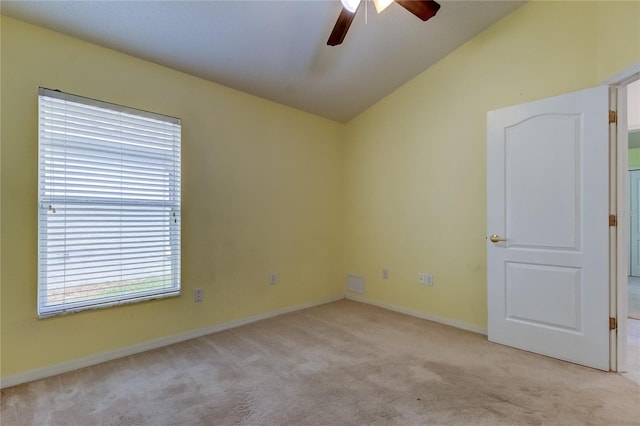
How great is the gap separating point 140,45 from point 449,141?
2.98 meters

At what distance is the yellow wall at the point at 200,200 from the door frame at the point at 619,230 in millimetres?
2799

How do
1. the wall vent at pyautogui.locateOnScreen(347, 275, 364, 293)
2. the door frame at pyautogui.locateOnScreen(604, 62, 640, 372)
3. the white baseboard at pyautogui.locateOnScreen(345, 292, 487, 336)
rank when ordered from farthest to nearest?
1. the wall vent at pyautogui.locateOnScreen(347, 275, 364, 293)
2. the white baseboard at pyautogui.locateOnScreen(345, 292, 487, 336)
3. the door frame at pyautogui.locateOnScreen(604, 62, 640, 372)

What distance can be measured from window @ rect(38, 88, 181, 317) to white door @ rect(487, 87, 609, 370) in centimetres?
291

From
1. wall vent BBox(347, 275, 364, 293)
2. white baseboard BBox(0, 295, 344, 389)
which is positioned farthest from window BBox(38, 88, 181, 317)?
wall vent BBox(347, 275, 364, 293)

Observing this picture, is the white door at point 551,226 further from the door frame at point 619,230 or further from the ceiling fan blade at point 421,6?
the ceiling fan blade at point 421,6

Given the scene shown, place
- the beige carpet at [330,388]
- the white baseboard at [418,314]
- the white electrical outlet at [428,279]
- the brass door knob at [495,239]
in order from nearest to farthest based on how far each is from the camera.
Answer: the beige carpet at [330,388] < the brass door knob at [495,239] < the white baseboard at [418,314] < the white electrical outlet at [428,279]

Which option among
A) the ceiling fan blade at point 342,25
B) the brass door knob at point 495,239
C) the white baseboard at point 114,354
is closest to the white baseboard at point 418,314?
the brass door knob at point 495,239

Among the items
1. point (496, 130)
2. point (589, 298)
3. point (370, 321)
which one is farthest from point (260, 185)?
point (589, 298)

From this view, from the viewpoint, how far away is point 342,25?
2045 mm

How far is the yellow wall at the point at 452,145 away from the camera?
99.3 inches

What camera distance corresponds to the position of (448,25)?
9.37 ft

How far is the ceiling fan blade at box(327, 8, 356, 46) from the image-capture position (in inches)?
76.1

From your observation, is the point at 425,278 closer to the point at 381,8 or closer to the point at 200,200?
the point at 200,200

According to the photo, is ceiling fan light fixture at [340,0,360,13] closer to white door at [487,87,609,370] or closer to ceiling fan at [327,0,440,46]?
ceiling fan at [327,0,440,46]
